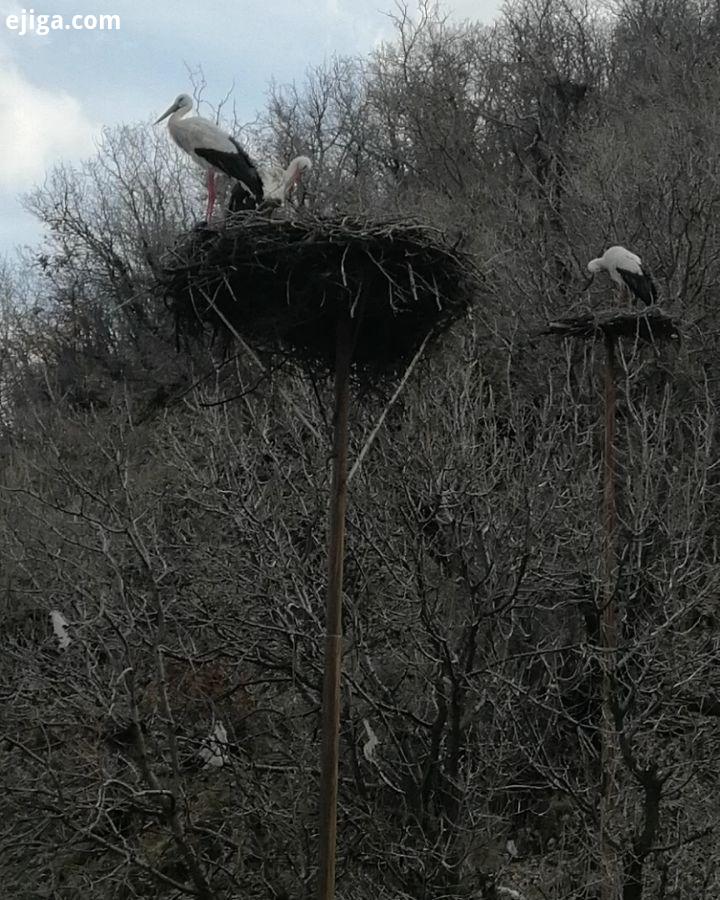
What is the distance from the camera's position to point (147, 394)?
20484 millimetres

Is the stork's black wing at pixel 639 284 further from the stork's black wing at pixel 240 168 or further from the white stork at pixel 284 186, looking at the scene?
the stork's black wing at pixel 240 168

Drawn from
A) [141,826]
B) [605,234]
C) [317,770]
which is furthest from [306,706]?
[605,234]

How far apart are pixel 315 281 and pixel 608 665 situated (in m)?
3.15

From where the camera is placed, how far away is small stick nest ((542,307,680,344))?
6836 mm

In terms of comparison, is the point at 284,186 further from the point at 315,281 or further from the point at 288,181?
the point at 315,281

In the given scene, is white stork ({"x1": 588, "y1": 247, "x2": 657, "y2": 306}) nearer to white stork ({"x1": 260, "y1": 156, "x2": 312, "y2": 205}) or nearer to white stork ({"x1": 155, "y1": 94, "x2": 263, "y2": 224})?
white stork ({"x1": 260, "y1": 156, "x2": 312, "y2": 205})

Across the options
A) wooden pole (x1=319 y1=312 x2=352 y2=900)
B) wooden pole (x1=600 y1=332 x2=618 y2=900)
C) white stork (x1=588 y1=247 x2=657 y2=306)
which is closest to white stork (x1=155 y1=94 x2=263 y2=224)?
wooden pole (x1=319 y1=312 x2=352 y2=900)

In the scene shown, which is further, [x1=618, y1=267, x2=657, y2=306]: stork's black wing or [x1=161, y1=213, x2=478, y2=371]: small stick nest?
[x1=618, y1=267, x2=657, y2=306]: stork's black wing

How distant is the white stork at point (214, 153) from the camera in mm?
6230

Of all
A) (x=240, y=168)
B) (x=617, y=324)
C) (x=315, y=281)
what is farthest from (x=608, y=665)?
(x=240, y=168)

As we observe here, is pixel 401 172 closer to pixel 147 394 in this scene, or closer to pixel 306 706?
pixel 147 394

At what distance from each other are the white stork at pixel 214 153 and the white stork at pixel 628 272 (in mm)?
3423

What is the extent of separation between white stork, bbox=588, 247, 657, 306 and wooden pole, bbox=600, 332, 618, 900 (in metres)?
1.34

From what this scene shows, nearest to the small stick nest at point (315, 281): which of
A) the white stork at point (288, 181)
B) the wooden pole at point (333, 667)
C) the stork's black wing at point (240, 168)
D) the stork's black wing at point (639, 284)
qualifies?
the wooden pole at point (333, 667)
